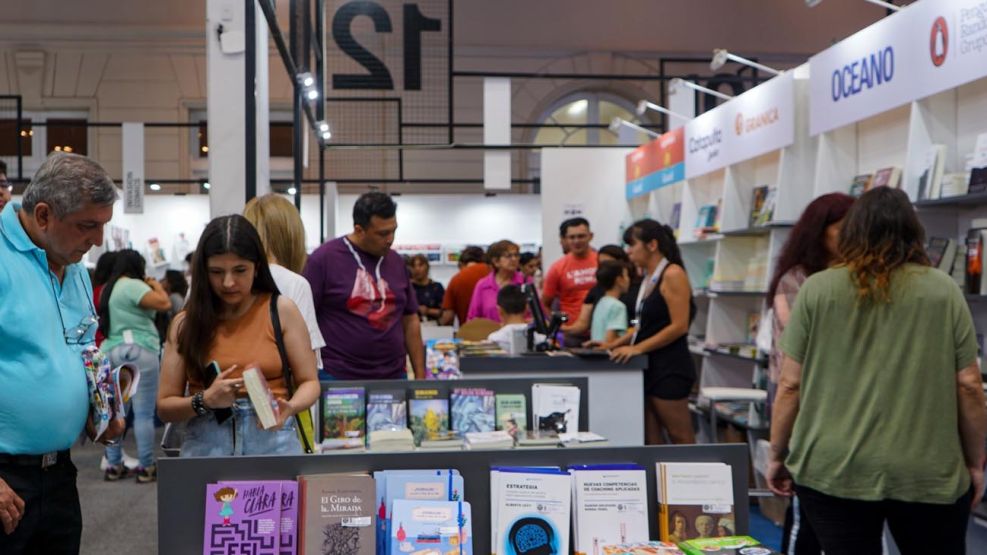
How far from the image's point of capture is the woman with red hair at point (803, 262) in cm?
306

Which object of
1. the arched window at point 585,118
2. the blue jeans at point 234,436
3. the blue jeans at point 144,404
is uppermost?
the arched window at point 585,118

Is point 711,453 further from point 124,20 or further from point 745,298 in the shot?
point 124,20

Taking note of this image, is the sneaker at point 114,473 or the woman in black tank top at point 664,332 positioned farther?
the sneaker at point 114,473

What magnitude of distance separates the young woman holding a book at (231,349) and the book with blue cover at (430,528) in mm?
489

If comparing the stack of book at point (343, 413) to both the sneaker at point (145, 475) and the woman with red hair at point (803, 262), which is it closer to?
the woman with red hair at point (803, 262)

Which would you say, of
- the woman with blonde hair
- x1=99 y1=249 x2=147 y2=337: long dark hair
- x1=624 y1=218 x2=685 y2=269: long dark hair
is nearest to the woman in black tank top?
x1=624 y1=218 x2=685 y2=269: long dark hair

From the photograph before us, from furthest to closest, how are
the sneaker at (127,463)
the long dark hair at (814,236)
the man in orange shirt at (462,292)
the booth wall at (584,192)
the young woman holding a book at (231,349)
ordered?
the booth wall at (584,192) → the man in orange shirt at (462,292) → the sneaker at (127,463) → the long dark hair at (814,236) → the young woman holding a book at (231,349)

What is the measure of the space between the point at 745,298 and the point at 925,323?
16.1ft

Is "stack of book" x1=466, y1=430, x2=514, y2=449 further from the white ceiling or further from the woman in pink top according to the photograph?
the white ceiling

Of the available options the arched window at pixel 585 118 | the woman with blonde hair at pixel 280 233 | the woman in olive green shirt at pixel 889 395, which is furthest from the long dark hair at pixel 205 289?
the arched window at pixel 585 118

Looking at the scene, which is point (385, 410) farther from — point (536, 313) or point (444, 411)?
point (536, 313)

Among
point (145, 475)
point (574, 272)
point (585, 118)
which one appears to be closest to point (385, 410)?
point (574, 272)

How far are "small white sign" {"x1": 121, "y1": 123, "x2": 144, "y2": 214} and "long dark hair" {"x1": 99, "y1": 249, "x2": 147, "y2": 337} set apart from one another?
18.7 ft

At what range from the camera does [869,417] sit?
92.5 inches
